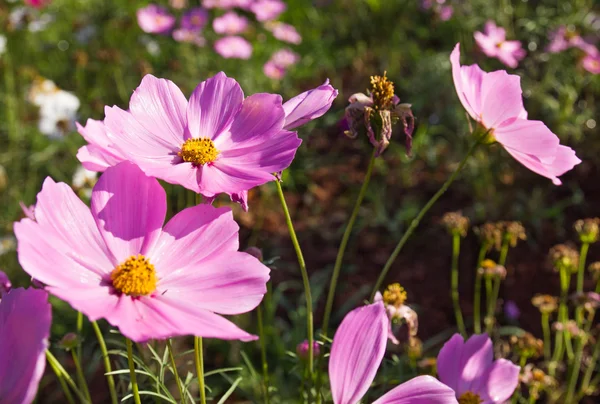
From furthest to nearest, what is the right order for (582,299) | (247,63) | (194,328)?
(247,63) → (582,299) → (194,328)

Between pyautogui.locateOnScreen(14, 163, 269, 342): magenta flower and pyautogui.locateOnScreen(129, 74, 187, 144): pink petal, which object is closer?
pyautogui.locateOnScreen(14, 163, 269, 342): magenta flower

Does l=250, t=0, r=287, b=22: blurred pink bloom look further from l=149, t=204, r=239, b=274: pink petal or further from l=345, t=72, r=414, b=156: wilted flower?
l=149, t=204, r=239, b=274: pink petal

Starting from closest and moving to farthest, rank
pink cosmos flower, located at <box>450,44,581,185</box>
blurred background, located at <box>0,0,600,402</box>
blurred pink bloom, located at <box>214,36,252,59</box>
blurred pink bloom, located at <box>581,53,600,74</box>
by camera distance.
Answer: pink cosmos flower, located at <box>450,44,581,185</box>
blurred background, located at <box>0,0,600,402</box>
blurred pink bloom, located at <box>581,53,600,74</box>
blurred pink bloom, located at <box>214,36,252,59</box>

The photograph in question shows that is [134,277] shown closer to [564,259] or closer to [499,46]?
[564,259]

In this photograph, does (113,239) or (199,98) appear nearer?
(113,239)

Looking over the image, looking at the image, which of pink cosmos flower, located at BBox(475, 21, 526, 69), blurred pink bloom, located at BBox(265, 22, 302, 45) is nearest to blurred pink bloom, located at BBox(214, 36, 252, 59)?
blurred pink bloom, located at BBox(265, 22, 302, 45)

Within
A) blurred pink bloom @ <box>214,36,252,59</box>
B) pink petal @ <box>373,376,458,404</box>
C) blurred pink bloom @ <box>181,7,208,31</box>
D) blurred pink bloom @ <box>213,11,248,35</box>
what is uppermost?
pink petal @ <box>373,376,458,404</box>

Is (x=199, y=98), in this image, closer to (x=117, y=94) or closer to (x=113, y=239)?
(x=113, y=239)

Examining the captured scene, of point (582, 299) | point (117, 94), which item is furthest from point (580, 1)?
point (117, 94)
